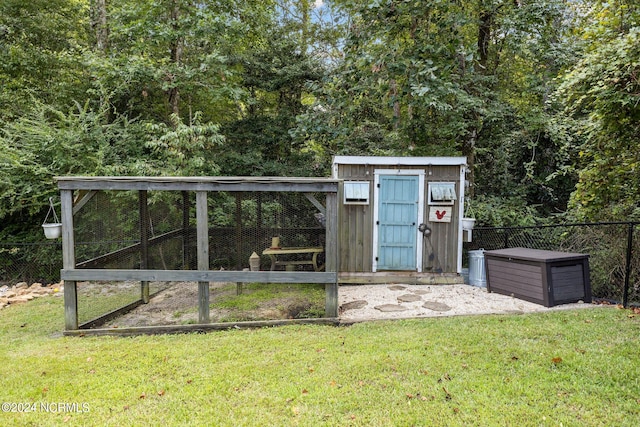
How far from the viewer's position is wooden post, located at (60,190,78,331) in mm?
4102

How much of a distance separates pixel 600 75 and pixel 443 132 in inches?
128

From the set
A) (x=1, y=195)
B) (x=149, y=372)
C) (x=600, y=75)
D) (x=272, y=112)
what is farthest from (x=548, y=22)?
(x=1, y=195)

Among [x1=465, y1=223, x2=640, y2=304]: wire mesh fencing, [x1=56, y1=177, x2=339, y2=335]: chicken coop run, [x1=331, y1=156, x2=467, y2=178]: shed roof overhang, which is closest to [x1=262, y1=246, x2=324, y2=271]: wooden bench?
[x1=56, y1=177, x2=339, y2=335]: chicken coop run

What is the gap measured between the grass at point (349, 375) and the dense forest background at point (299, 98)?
3.31 metres

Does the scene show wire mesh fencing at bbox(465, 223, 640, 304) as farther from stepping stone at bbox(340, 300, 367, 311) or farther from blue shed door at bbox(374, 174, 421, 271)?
stepping stone at bbox(340, 300, 367, 311)

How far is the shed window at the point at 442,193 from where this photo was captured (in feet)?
19.3

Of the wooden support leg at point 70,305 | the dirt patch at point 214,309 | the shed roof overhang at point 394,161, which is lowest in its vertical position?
the dirt patch at point 214,309

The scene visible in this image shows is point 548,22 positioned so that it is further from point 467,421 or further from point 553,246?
point 467,421

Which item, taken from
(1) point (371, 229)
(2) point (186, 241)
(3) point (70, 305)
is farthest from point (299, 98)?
(3) point (70, 305)

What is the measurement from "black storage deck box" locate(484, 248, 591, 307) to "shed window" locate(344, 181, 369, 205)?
89.3 inches

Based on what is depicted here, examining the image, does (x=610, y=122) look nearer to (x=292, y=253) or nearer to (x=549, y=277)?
(x=549, y=277)

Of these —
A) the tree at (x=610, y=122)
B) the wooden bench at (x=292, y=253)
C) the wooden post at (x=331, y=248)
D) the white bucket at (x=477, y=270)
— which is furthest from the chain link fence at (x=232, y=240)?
the wooden post at (x=331, y=248)

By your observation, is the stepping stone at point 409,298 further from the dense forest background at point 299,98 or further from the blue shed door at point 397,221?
the dense forest background at point 299,98

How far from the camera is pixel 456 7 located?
22.4 ft
